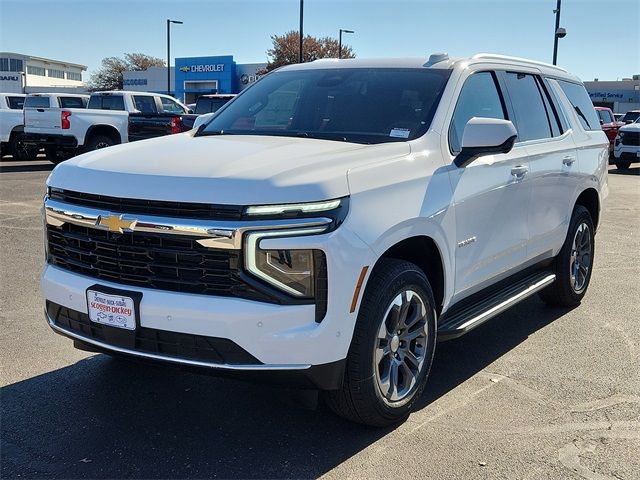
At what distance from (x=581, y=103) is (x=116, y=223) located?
4769 mm

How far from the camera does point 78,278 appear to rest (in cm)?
345

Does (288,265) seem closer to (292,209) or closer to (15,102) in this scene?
(292,209)

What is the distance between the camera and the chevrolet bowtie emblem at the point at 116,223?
3.17 meters

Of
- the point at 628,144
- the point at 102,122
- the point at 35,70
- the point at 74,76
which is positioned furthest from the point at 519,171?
the point at 74,76

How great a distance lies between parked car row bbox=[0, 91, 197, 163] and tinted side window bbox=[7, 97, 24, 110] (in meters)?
0.24

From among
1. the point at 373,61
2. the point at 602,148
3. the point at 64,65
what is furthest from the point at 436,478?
the point at 64,65

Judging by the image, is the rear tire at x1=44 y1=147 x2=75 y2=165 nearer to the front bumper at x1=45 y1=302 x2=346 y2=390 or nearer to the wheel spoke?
the front bumper at x1=45 y1=302 x2=346 y2=390

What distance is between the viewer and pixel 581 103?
251 inches

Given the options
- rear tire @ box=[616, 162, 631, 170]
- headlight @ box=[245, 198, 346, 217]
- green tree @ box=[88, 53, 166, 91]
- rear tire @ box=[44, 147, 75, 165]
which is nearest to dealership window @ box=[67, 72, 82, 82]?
green tree @ box=[88, 53, 166, 91]

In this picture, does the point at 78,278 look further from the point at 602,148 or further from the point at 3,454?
the point at 602,148

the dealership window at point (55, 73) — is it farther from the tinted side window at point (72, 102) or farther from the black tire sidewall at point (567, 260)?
the black tire sidewall at point (567, 260)

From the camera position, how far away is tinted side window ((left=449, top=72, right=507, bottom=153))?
4.17 m

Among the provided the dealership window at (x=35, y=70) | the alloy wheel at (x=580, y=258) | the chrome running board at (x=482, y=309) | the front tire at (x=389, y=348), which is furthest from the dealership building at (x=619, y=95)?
the dealership window at (x=35, y=70)

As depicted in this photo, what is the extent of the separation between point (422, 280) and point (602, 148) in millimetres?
3625
